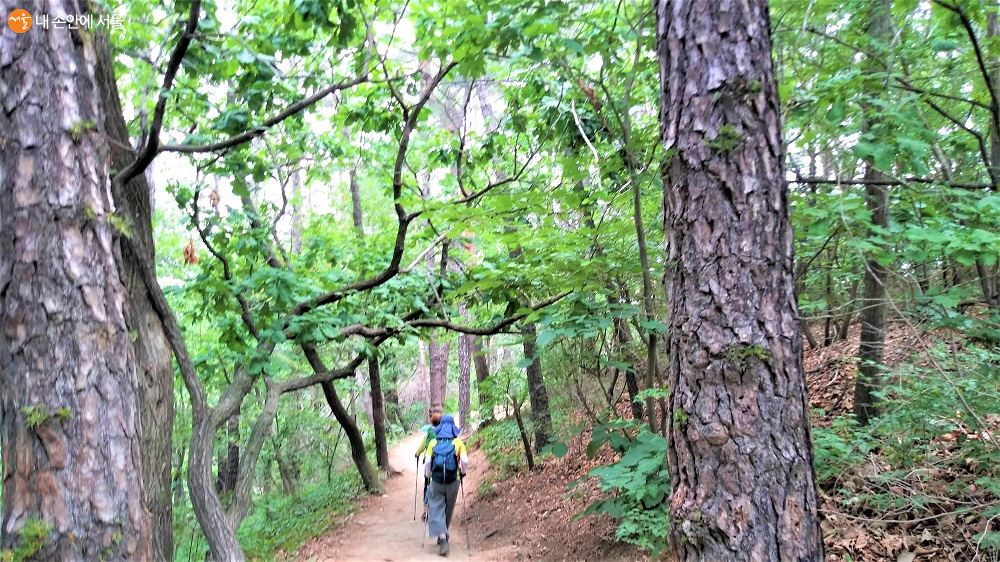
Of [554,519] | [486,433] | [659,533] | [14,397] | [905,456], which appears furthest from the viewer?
[486,433]

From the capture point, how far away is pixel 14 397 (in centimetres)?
252

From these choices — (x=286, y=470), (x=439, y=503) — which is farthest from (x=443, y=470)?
(x=286, y=470)

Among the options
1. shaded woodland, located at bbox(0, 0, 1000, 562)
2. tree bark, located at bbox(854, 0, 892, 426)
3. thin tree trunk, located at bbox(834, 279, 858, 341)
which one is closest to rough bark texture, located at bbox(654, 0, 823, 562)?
shaded woodland, located at bbox(0, 0, 1000, 562)

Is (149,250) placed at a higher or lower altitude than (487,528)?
higher

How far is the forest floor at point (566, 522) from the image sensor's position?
12.8 ft

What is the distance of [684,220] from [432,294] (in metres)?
5.68

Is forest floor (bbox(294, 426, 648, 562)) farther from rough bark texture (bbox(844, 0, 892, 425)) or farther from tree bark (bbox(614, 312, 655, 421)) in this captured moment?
rough bark texture (bbox(844, 0, 892, 425))

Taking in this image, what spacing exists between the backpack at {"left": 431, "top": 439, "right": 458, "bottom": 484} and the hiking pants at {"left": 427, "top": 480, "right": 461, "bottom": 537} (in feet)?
0.47

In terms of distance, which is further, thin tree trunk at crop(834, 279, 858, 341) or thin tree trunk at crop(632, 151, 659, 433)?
thin tree trunk at crop(834, 279, 858, 341)

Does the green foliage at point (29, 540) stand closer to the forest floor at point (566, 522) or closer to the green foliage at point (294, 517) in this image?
the forest floor at point (566, 522)

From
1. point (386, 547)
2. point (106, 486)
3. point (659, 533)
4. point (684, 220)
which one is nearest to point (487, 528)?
point (386, 547)

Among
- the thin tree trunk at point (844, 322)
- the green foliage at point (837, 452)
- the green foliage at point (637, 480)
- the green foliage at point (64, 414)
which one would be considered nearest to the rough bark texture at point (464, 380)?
the thin tree trunk at point (844, 322)

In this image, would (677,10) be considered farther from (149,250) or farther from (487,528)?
(487,528)

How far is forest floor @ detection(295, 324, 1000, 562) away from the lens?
3.90m
